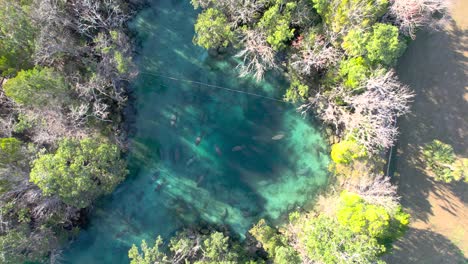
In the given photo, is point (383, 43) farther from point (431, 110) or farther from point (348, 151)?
point (431, 110)

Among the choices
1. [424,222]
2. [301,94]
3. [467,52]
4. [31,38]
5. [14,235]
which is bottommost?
[14,235]

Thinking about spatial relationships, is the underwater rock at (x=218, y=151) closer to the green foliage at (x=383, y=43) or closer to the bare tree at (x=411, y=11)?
the green foliage at (x=383, y=43)

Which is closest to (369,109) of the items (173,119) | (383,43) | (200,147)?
(383,43)

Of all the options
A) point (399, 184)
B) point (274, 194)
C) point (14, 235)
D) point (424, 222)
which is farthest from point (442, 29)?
point (14, 235)

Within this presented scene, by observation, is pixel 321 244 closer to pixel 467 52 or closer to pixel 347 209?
pixel 347 209

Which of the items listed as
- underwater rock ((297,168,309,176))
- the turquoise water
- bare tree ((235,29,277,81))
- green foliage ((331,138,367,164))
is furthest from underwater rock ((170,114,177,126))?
green foliage ((331,138,367,164))

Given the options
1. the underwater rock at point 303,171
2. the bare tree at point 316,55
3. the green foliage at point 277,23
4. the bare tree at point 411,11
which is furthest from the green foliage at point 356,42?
the underwater rock at point 303,171
